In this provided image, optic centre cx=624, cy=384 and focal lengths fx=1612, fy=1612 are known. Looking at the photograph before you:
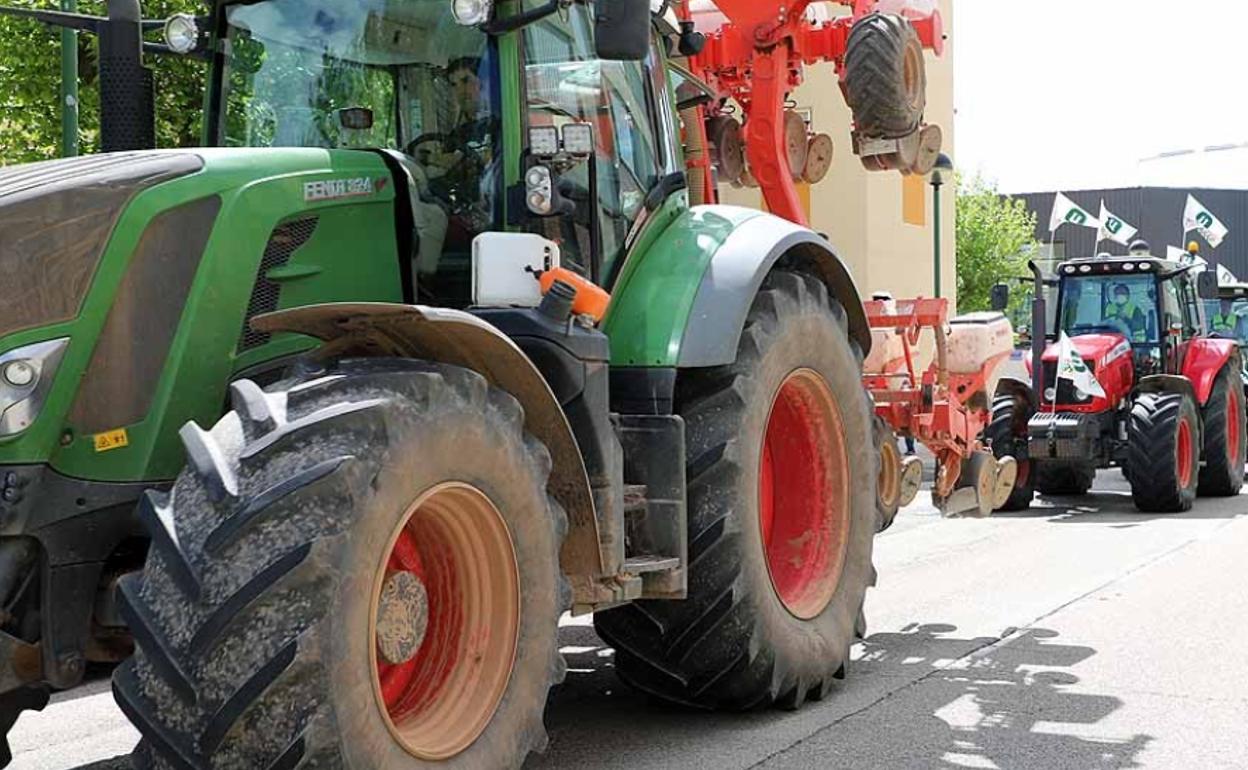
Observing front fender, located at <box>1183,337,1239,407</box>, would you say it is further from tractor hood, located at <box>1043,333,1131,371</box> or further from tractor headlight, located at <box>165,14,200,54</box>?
tractor headlight, located at <box>165,14,200,54</box>

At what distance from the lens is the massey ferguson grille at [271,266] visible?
4602mm

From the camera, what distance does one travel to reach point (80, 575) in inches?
166

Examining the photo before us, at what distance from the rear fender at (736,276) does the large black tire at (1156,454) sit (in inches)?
346

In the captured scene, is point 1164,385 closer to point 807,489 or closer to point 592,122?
point 807,489

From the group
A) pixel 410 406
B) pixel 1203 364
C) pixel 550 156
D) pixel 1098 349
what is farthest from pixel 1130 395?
pixel 410 406

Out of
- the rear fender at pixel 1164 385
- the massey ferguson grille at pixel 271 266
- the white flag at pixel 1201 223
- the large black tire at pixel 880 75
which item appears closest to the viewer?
the massey ferguson grille at pixel 271 266

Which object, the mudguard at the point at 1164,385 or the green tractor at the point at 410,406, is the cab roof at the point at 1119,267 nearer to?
the mudguard at the point at 1164,385

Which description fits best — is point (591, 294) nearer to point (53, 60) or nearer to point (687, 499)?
point (687, 499)

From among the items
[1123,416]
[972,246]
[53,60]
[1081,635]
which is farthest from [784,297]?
[972,246]

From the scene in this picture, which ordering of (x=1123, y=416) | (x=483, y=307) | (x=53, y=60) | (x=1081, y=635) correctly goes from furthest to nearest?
(x=1123, y=416), (x=53, y=60), (x=1081, y=635), (x=483, y=307)

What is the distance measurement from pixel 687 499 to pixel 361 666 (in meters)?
2.01

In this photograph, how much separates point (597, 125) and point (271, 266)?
1497mm

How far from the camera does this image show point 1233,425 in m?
16.9

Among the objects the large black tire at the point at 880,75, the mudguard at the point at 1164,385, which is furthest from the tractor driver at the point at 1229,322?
the large black tire at the point at 880,75
